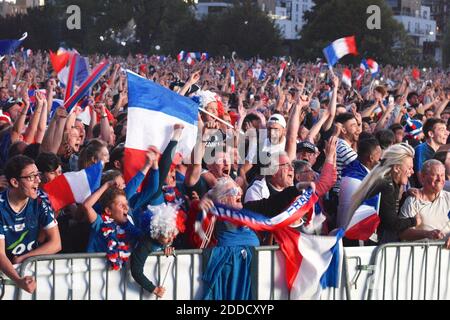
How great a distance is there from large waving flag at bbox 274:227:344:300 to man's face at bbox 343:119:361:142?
9.83 ft

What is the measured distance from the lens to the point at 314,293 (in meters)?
7.11

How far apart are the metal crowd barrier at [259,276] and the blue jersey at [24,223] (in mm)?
277

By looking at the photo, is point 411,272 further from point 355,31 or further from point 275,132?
point 355,31

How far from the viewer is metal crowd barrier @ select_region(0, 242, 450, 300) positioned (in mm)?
6465

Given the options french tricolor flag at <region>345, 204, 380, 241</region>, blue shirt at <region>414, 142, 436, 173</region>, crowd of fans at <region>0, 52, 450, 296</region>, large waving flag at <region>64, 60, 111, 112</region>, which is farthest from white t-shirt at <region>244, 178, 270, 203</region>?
blue shirt at <region>414, 142, 436, 173</region>

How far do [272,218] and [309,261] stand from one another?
355 millimetres

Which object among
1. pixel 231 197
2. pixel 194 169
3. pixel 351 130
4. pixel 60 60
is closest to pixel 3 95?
pixel 60 60

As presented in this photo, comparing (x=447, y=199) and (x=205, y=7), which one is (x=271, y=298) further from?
(x=205, y=7)

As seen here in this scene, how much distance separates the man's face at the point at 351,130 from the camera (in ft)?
33.2

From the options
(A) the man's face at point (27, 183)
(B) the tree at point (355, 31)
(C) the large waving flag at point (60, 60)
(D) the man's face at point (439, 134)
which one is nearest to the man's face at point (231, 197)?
(A) the man's face at point (27, 183)

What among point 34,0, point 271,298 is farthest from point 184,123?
point 34,0

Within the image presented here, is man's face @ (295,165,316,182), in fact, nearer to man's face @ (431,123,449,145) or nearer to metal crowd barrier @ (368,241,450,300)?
metal crowd barrier @ (368,241,450,300)

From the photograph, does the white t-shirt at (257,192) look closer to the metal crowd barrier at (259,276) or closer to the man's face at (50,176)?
the metal crowd barrier at (259,276)

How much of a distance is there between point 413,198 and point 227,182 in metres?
1.58
